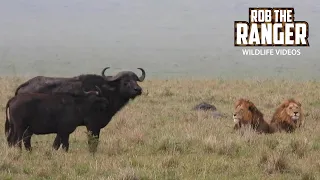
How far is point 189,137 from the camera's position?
12.8 metres

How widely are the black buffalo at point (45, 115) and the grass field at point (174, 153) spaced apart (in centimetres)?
32

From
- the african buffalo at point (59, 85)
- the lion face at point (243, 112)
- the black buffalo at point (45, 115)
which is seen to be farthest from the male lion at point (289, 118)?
the black buffalo at point (45, 115)

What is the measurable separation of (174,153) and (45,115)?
2.52 m

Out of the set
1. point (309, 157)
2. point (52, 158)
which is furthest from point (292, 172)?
point (52, 158)

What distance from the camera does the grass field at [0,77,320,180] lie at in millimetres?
9820

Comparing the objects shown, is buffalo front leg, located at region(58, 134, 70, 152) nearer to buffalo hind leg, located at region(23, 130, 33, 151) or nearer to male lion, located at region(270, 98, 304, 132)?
buffalo hind leg, located at region(23, 130, 33, 151)

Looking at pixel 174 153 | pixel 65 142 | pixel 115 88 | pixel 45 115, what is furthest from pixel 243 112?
pixel 45 115

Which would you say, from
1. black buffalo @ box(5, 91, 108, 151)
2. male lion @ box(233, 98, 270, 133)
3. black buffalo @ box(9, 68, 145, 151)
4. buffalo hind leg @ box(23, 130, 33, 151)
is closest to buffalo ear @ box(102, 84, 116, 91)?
black buffalo @ box(9, 68, 145, 151)

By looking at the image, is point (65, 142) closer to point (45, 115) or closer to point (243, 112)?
point (45, 115)

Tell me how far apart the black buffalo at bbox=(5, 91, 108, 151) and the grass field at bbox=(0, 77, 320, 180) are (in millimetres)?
323

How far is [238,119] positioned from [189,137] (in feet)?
6.94

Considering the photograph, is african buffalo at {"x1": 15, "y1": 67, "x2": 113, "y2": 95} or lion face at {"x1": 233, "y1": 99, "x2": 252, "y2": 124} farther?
lion face at {"x1": 233, "y1": 99, "x2": 252, "y2": 124}

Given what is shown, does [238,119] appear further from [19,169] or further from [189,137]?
[19,169]

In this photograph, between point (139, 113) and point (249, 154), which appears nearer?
point (249, 154)
